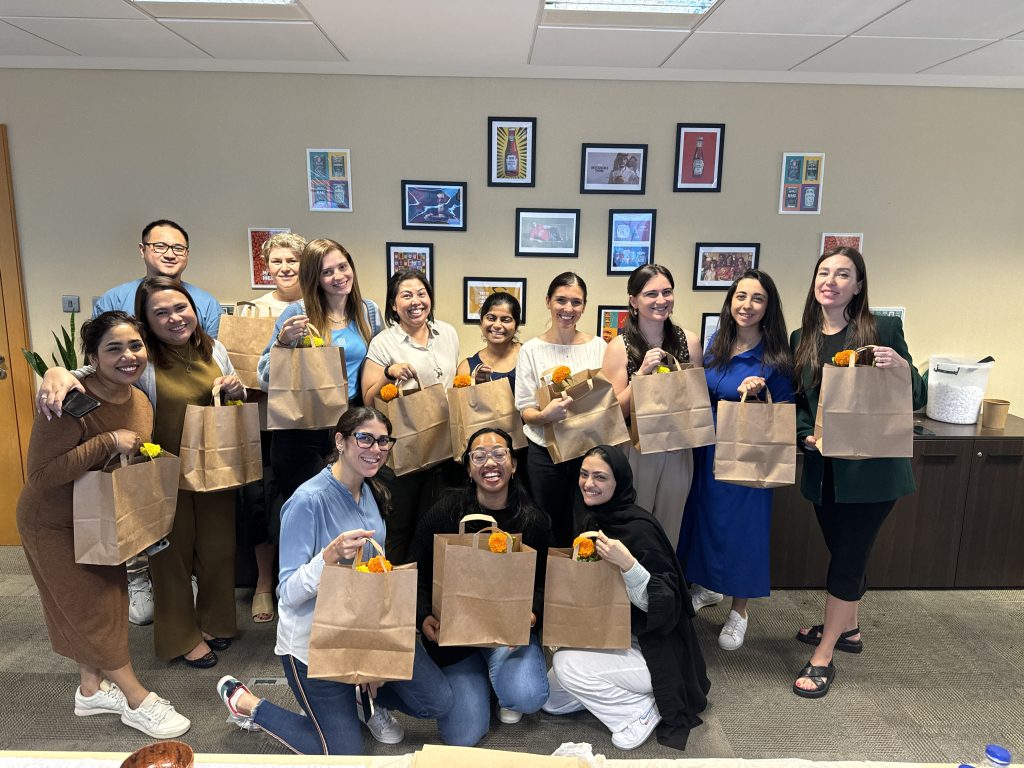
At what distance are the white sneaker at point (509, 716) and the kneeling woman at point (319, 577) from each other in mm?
244

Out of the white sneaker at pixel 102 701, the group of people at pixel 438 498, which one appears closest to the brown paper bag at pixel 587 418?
the group of people at pixel 438 498

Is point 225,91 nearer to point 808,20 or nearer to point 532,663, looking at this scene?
point 808,20

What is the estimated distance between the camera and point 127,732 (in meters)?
2.29

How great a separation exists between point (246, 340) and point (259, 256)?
0.85 meters

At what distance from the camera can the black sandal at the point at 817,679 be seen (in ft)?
8.29

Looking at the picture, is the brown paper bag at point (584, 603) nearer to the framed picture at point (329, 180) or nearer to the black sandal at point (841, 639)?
the black sandal at point (841, 639)

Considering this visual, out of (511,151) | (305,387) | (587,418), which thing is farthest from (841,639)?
(511,151)

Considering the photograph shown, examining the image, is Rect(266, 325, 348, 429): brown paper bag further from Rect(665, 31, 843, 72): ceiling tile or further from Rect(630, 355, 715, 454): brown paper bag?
Rect(665, 31, 843, 72): ceiling tile

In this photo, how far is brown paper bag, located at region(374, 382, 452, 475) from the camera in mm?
2582

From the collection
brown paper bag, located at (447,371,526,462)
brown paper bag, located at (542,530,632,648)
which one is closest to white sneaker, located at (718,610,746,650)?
brown paper bag, located at (542,530,632,648)

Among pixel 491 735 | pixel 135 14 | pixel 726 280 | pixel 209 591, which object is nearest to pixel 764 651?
pixel 491 735

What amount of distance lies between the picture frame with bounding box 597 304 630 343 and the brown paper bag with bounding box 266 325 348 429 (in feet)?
5.07

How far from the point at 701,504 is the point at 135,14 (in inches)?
115

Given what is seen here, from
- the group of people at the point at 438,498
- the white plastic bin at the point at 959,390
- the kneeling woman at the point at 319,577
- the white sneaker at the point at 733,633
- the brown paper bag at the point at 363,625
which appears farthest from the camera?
the white plastic bin at the point at 959,390
